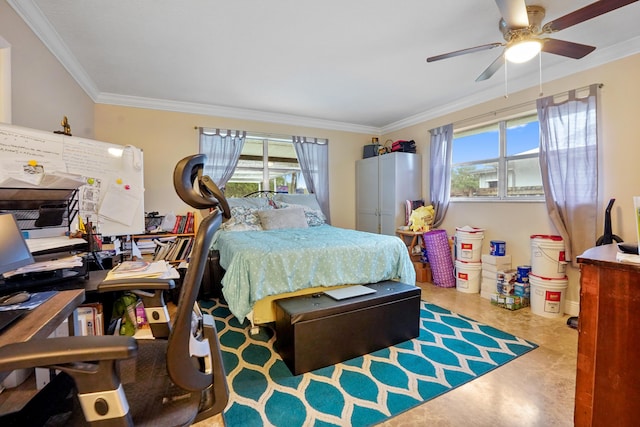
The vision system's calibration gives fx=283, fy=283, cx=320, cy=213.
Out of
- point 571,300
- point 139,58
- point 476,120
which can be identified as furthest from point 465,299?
point 139,58

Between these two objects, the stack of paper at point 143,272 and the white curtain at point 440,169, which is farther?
the white curtain at point 440,169

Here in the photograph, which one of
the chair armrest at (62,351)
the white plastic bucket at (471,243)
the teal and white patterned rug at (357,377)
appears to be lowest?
the teal and white patterned rug at (357,377)

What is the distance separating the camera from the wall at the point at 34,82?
5.94ft

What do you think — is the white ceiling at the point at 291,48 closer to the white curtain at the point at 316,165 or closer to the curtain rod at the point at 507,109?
the curtain rod at the point at 507,109

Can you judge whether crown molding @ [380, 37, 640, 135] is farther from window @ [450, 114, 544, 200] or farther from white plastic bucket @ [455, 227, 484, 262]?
white plastic bucket @ [455, 227, 484, 262]

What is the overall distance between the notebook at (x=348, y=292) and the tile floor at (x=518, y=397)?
77 centimetres

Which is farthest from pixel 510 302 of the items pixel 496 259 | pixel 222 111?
pixel 222 111

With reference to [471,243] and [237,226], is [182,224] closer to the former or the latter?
[237,226]

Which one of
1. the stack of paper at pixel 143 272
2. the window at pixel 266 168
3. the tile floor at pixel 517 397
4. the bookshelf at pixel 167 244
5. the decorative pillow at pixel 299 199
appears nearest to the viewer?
the stack of paper at pixel 143 272

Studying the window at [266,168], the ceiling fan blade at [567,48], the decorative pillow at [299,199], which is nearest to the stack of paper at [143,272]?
the ceiling fan blade at [567,48]

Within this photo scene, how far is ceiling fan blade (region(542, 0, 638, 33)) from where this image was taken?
59.0 inches

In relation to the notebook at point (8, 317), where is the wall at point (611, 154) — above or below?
above

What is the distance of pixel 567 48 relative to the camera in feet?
6.44

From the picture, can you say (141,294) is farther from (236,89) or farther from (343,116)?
(343,116)
